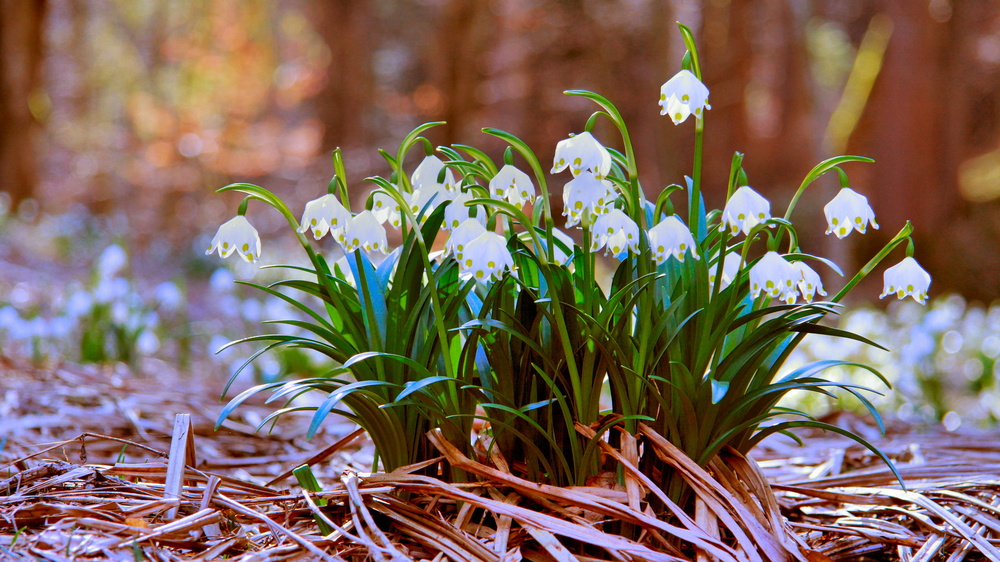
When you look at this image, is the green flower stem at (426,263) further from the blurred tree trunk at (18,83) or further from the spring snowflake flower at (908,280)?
the blurred tree trunk at (18,83)

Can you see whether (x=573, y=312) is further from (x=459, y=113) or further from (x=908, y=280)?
(x=459, y=113)

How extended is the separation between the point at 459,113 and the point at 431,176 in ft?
32.1

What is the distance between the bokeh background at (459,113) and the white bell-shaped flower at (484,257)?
2.86 metres

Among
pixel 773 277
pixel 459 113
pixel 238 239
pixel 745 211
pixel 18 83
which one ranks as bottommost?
pixel 238 239

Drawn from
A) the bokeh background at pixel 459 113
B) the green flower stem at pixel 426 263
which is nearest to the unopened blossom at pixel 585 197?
the green flower stem at pixel 426 263

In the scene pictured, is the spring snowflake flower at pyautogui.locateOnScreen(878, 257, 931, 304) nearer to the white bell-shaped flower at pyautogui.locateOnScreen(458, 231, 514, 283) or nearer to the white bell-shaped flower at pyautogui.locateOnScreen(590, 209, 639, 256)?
the white bell-shaped flower at pyautogui.locateOnScreen(590, 209, 639, 256)

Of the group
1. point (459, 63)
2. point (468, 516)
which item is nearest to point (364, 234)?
point (468, 516)

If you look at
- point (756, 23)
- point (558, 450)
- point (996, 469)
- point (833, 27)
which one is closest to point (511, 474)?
point (558, 450)

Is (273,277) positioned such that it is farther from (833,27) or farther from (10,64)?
(833,27)

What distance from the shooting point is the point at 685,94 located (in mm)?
1138

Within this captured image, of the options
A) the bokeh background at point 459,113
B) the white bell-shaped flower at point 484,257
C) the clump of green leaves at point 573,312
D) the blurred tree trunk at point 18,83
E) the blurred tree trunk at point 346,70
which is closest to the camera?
the white bell-shaped flower at point 484,257

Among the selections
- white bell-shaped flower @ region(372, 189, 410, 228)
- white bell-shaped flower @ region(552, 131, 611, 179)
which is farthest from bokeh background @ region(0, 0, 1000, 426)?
white bell-shaped flower @ region(552, 131, 611, 179)

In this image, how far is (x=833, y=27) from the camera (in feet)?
44.1

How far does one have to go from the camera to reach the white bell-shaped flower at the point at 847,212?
1.20 metres
